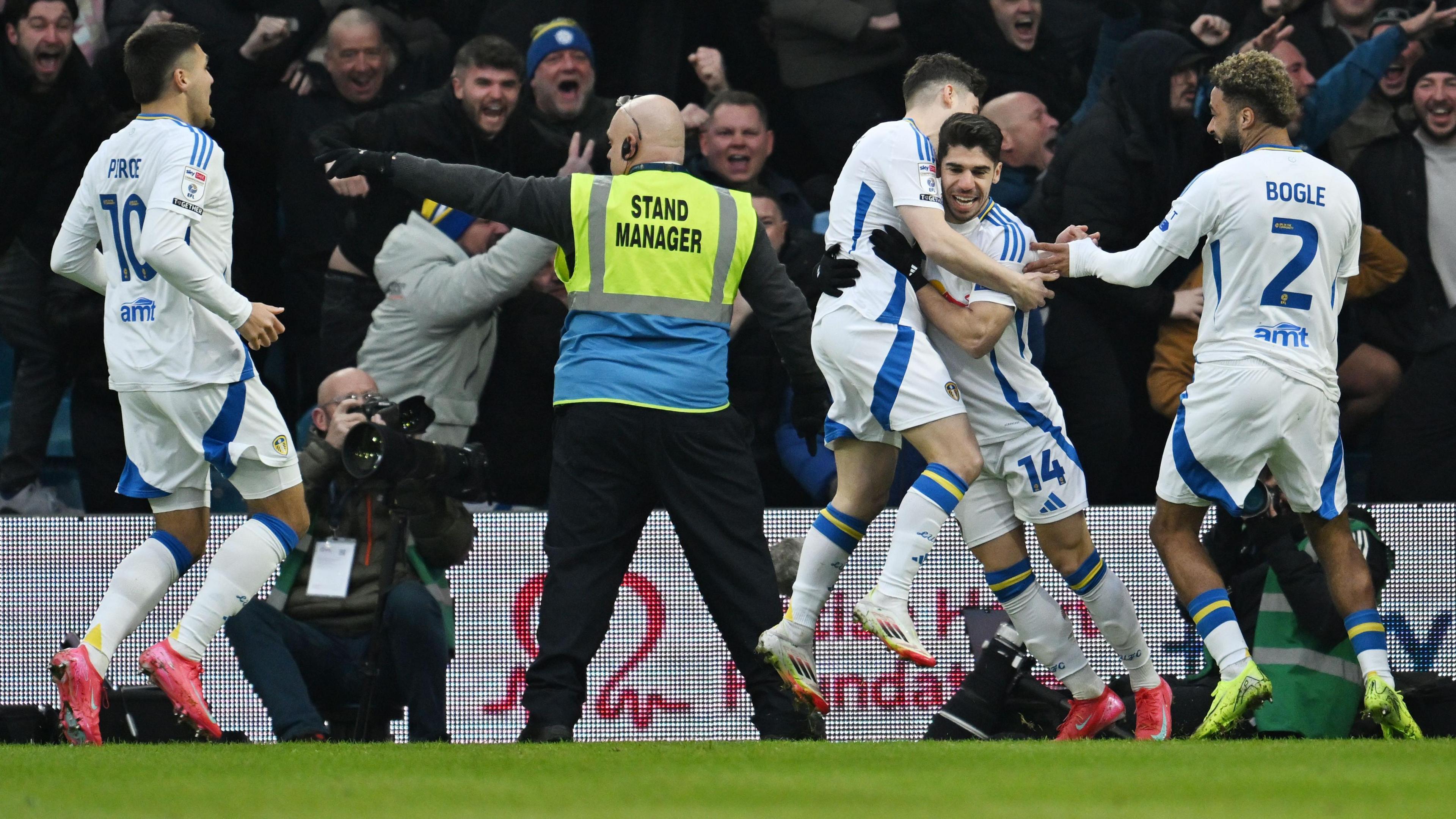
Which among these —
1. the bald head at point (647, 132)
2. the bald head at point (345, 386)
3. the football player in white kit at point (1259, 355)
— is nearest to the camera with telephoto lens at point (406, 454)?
the bald head at point (345, 386)

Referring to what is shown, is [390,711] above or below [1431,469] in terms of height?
below

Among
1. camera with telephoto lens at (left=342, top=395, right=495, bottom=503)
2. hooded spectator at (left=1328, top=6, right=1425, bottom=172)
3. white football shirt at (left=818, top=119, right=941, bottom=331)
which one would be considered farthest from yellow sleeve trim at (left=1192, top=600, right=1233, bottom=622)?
hooded spectator at (left=1328, top=6, right=1425, bottom=172)

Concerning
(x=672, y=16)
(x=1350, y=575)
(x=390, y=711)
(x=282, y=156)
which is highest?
(x=672, y=16)

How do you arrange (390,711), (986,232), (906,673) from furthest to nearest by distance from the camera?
(906,673) → (390,711) → (986,232)

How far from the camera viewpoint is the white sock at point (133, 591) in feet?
19.7

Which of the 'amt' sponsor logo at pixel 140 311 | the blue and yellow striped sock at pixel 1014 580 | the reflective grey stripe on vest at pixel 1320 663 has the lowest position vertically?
the reflective grey stripe on vest at pixel 1320 663

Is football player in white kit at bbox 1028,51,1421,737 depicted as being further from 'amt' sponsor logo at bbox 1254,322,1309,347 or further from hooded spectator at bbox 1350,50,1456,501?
hooded spectator at bbox 1350,50,1456,501

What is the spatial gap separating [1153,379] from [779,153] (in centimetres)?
208

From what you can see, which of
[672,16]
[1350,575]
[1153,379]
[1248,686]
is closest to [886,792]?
[1248,686]

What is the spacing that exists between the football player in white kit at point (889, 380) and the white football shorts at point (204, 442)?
1.81 metres

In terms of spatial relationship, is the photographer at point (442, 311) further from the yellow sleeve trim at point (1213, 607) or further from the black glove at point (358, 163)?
the yellow sleeve trim at point (1213, 607)

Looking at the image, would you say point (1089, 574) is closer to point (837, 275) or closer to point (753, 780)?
point (837, 275)

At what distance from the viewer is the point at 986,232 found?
6262 millimetres

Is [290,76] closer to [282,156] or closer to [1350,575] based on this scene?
[282,156]
